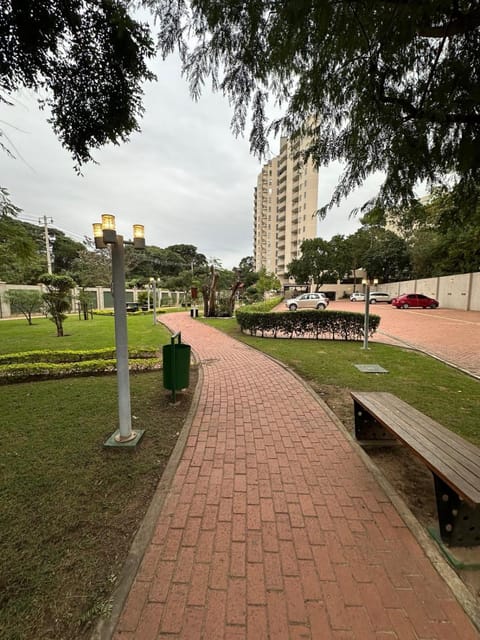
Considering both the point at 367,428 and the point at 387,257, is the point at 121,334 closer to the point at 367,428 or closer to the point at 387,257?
the point at 367,428

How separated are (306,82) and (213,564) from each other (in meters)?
4.68

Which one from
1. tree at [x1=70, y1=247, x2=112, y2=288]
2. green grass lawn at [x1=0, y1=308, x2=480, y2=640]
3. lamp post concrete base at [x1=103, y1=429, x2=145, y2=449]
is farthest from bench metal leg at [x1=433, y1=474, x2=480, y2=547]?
tree at [x1=70, y1=247, x2=112, y2=288]

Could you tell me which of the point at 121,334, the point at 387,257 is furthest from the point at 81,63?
the point at 387,257

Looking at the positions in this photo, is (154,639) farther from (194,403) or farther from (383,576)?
(194,403)

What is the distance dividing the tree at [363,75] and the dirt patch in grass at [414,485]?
122 inches

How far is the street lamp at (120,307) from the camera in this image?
292 centimetres

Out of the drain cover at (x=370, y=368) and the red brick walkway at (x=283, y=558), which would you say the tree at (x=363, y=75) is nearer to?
the red brick walkway at (x=283, y=558)

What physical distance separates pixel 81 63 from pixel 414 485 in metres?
6.18

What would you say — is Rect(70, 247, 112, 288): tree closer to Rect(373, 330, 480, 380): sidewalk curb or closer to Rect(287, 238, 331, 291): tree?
Rect(287, 238, 331, 291): tree

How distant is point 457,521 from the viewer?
1.87 m

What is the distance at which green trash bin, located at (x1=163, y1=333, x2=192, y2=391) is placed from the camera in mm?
4363

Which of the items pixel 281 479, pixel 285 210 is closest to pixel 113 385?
pixel 281 479

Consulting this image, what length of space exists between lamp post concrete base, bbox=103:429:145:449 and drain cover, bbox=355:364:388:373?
5076 millimetres

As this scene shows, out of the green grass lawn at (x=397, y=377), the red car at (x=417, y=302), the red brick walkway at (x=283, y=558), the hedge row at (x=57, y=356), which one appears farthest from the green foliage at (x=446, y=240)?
the hedge row at (x=57, y=356)
